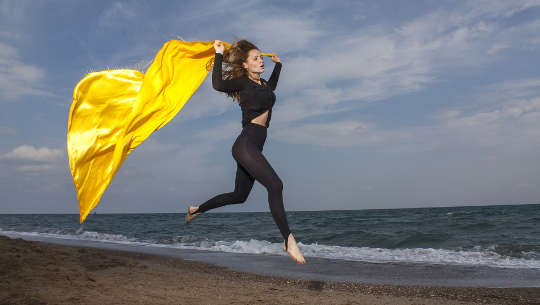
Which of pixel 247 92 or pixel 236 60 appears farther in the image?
pixel 236 60

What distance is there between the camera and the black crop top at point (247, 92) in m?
4.17

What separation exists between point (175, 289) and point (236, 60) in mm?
3806

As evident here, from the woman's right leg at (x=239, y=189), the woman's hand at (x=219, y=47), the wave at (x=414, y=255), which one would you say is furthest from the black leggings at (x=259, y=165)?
the wave at (x=414, y=255)

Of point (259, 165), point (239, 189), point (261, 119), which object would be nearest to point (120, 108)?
point (239, 189)

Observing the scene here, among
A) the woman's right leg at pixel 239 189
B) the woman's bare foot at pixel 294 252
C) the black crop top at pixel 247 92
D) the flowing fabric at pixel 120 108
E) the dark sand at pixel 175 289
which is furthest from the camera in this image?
the dark sand at pixel 175 289

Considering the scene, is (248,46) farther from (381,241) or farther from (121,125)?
(381,241)

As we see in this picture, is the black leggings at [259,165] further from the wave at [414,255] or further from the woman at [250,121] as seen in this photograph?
the wave at [414,255]

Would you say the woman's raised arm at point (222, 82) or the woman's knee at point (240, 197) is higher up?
the woman's raised arm at point (222, 82)

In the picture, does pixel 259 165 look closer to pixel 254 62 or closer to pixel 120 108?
pixel 254 62

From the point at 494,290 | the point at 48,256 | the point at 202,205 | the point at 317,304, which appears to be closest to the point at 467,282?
the point at 494,290

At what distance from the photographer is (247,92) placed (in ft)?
13.8

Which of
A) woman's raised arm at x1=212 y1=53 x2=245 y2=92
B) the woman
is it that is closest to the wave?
the woman

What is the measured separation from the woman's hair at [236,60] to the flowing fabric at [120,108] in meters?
0.83

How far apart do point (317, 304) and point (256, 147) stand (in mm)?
2885
